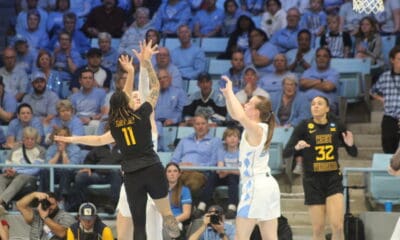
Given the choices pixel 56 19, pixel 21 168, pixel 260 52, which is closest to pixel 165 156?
pixel 21 168

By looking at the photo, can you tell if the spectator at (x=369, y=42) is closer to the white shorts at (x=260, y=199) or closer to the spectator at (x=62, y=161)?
the spectator at (x=62, y=161)

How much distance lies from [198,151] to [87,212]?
2519 millimetres

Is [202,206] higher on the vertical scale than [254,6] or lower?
lower

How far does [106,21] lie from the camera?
64.7 ft

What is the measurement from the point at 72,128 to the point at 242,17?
3.74 metres

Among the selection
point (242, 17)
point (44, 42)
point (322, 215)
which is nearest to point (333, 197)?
point (322, 215)

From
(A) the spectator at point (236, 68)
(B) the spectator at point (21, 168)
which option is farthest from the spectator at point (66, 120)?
(A) the spectator at point (236, 68)

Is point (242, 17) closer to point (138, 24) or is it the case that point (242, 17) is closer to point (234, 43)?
point (234, 43)

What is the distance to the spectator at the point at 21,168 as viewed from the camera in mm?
15227

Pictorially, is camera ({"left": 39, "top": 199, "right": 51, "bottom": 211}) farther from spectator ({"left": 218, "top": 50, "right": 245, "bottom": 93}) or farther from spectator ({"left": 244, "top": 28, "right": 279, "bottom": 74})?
spectator ({"left": 244, "top": 28, "right": 279, "bottom": 74})

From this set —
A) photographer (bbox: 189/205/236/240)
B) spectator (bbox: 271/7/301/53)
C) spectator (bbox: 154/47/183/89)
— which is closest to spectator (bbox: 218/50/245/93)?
spectator (bbox: 154/47/183/89)

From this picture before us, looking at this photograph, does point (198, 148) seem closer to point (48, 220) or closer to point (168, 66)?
point (168, 66)

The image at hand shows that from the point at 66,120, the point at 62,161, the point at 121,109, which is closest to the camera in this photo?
the point at 121,109

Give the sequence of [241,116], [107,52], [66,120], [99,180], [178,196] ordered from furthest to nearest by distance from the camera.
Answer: [107,52] → [66,120] → [99,180] → [178,196] → [241,116]
